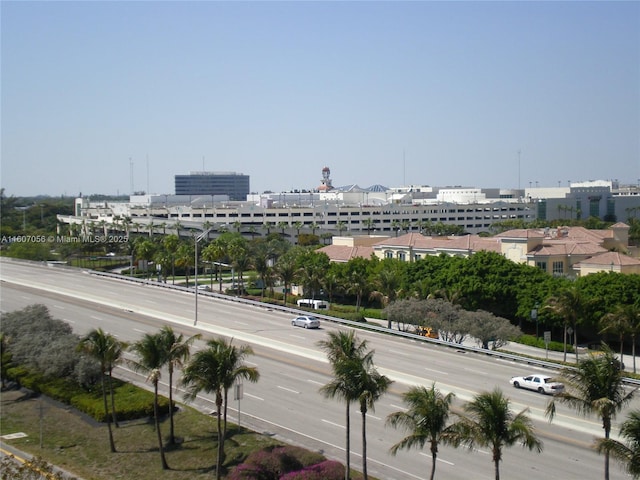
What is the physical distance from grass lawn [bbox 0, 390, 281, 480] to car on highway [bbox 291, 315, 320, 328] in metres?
18.5

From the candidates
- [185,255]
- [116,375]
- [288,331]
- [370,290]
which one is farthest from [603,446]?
[185,255]

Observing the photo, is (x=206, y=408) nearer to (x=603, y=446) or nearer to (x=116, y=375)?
(x=116, y=375)

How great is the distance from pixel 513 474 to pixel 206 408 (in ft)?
47.6

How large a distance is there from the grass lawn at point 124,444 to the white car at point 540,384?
13.1m

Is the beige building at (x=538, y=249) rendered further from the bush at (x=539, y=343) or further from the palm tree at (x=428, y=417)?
the palm tree at (x=428, y=417)

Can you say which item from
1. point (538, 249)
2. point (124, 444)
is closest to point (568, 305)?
point (538, 249)

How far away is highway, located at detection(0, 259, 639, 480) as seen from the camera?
2403 centimetres

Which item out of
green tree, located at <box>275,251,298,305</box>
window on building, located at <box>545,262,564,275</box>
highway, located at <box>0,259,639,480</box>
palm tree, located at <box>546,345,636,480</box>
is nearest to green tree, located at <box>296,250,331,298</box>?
green tree, located at <box>275,251,298,305</box>

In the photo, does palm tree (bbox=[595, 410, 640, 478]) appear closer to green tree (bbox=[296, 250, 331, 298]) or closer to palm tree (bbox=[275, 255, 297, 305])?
palm tree (bbox=[275, 255, 297, 305])

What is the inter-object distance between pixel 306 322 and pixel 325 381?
14.8 meters

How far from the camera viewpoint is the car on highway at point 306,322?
49438 millimetres

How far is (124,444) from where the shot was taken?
28.3 metres

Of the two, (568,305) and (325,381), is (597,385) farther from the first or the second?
(568,305)

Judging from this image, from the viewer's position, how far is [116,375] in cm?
3738
